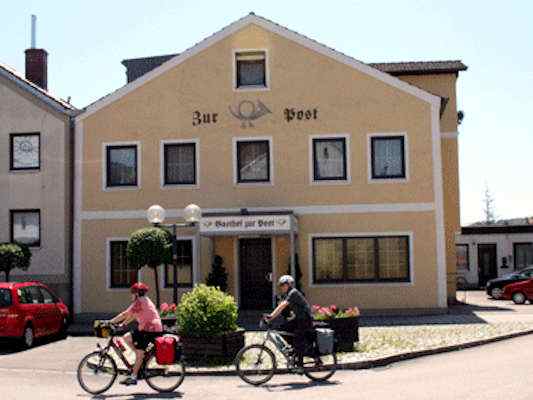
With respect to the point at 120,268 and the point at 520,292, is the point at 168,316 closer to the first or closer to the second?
the point at 120,268

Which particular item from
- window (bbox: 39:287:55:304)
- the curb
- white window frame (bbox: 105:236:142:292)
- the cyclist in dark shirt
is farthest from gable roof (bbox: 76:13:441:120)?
the cyclist in dark shirt

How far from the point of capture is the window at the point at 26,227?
86.1 ft

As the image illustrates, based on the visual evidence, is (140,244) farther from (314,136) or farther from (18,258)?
(314,136)

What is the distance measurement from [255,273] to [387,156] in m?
5.43

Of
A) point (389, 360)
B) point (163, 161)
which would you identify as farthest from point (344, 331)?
point (163, 161)

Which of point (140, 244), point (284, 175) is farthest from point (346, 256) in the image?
point (140, 244)

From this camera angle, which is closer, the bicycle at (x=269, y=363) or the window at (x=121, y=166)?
the bicycle at (x=269, y=363)

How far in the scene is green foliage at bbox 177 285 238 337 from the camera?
1510 centimetres

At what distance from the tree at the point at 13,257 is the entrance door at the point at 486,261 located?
27982mm

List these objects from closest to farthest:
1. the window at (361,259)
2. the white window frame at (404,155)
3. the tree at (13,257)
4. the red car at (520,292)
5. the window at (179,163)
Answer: the tree at (13,257)
the window at (361,259)
the white window frame at (404,155)
the window at (179,163)
the red car at (520,292)

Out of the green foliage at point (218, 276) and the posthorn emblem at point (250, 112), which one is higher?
the posthorn emblem at point (250, 112)

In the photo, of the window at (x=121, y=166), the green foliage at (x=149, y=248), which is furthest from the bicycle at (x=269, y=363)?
the window at (x=121, y=166)

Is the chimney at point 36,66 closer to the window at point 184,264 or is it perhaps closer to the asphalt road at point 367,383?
the window at point 184,264

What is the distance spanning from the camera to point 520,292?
107 ft
